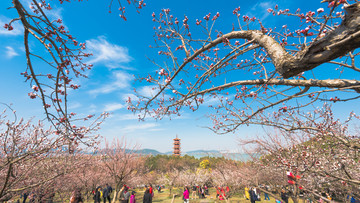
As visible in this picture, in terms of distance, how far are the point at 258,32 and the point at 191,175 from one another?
26745 millimetres

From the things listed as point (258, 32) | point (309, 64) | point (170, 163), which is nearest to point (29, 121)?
point (258, 32)

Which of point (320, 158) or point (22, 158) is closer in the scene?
point (22, 158)

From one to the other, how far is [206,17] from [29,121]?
881cm

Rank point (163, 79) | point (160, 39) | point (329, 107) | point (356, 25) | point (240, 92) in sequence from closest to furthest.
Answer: point (356, 25) → point (163, 79) → point (160, 39) → point (240, 92) → point (329, 107)

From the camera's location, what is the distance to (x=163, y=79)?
3.47 metres

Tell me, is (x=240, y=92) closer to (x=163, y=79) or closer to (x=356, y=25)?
(x=163, y=79)

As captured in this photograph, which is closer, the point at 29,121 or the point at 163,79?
the point at 163,79

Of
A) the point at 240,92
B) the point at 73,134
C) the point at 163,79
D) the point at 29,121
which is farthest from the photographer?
the point at 29,121

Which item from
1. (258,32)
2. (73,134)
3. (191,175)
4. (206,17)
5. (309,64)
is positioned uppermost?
(206,17)

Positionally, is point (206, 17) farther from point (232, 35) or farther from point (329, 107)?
point (329, 107)

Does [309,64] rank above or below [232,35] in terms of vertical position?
below

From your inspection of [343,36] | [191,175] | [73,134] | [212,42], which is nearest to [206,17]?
[212,42]

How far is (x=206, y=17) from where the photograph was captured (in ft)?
10.6

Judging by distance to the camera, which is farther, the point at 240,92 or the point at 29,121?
the point at 29,121
